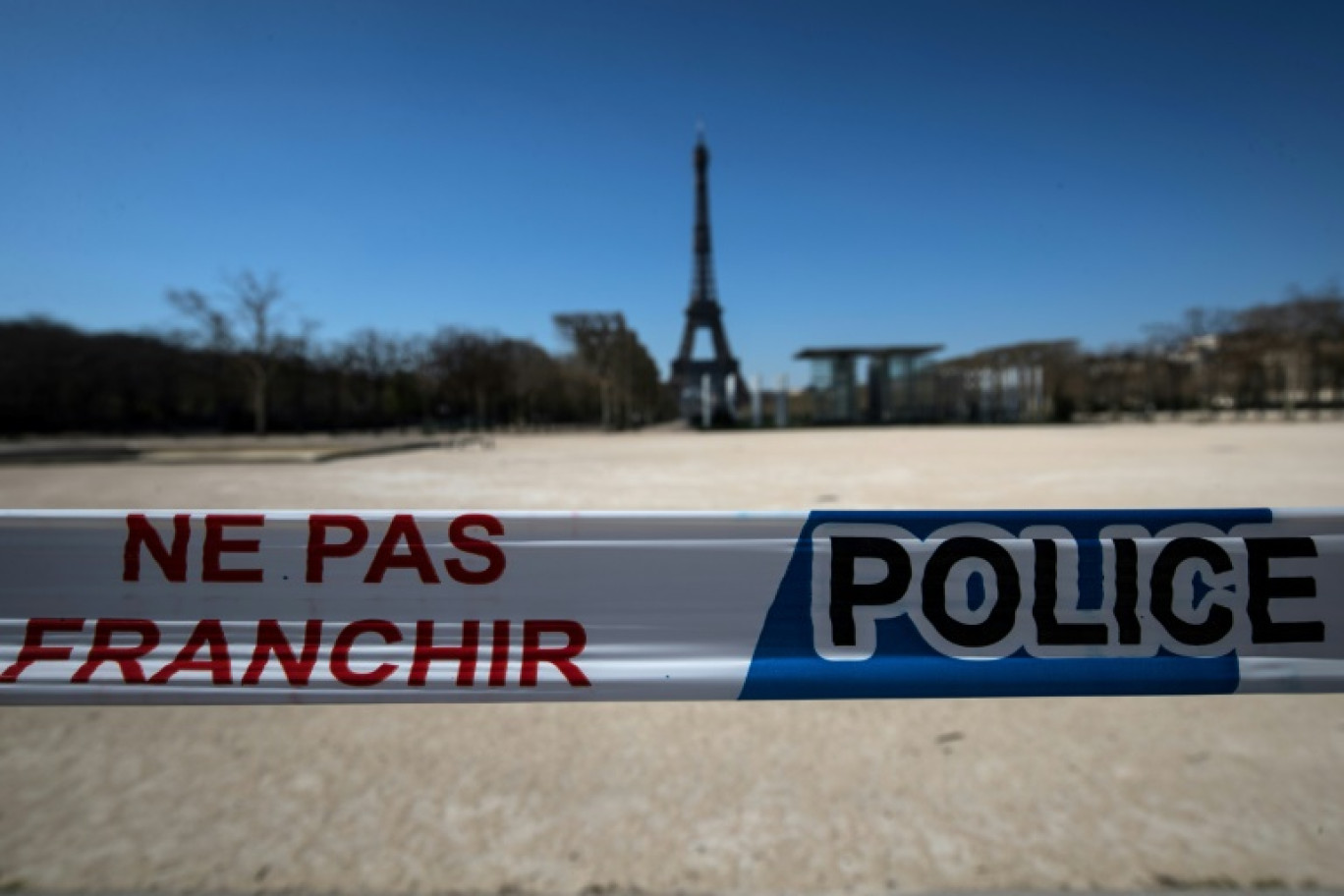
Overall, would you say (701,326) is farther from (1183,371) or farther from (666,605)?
(666,605)

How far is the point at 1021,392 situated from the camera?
6391 centimetres

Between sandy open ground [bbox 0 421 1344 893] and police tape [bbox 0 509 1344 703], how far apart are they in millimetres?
630

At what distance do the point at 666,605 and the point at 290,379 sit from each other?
56.3 metres

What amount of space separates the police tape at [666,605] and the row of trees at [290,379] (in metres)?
36.0

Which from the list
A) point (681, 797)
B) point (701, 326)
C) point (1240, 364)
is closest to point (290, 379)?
point (701, 326)

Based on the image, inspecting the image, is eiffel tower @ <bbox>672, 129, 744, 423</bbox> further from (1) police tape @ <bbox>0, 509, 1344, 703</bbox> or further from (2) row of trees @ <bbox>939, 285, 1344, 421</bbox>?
(1) police tape @ <bbox>0, 509, 1344, 703</bbox>

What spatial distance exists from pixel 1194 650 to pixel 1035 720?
4.06ft

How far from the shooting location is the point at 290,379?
2040 inches

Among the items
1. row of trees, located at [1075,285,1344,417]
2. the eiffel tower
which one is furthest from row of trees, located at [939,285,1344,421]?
the eiffel tower

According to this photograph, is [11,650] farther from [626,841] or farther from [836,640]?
[836,640]

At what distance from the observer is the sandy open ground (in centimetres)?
293

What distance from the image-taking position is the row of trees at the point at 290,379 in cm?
4147

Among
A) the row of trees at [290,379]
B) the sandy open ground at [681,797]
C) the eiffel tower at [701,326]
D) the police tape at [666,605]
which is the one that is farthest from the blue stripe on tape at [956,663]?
the eiffel tower at [701,326]

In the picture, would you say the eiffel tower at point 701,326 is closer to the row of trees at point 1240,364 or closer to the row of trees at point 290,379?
the row of trees at point 290,379
